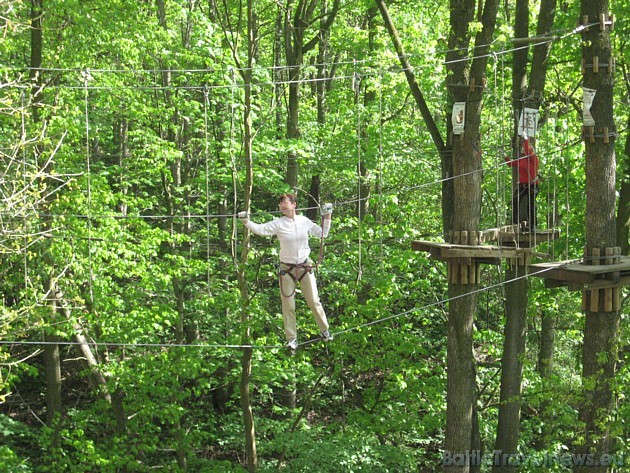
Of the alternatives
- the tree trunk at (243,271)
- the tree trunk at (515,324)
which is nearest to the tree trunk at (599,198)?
the tree trunk at (515,324)

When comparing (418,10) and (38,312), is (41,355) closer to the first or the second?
(38,312)

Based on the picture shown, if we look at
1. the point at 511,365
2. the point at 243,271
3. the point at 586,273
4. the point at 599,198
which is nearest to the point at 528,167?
the point at 599,198

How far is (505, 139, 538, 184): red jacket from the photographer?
8539mm

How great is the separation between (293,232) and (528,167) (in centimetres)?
323

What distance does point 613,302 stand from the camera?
784 cm

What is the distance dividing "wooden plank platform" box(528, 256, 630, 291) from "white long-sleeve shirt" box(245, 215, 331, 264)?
2233 mm

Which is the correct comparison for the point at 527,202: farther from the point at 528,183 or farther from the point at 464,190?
the point at 464,190

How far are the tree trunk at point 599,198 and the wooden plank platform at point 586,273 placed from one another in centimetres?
41

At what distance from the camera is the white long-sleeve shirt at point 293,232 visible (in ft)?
22.2

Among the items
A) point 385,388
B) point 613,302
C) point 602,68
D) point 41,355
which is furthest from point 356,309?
point 41,355

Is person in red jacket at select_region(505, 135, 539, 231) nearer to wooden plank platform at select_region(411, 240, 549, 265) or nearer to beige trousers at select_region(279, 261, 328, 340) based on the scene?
wooden plank platform at select_region(411, 240, 549, 265)

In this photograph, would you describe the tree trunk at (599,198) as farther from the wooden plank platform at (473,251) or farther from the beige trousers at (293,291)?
the beige trousers at (293,291)

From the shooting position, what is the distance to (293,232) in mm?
6832

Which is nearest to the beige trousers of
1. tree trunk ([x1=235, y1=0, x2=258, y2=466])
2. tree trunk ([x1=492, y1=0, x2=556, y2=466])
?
tree trunk ([x1=235, y1=0, x2=258, y2=466])
